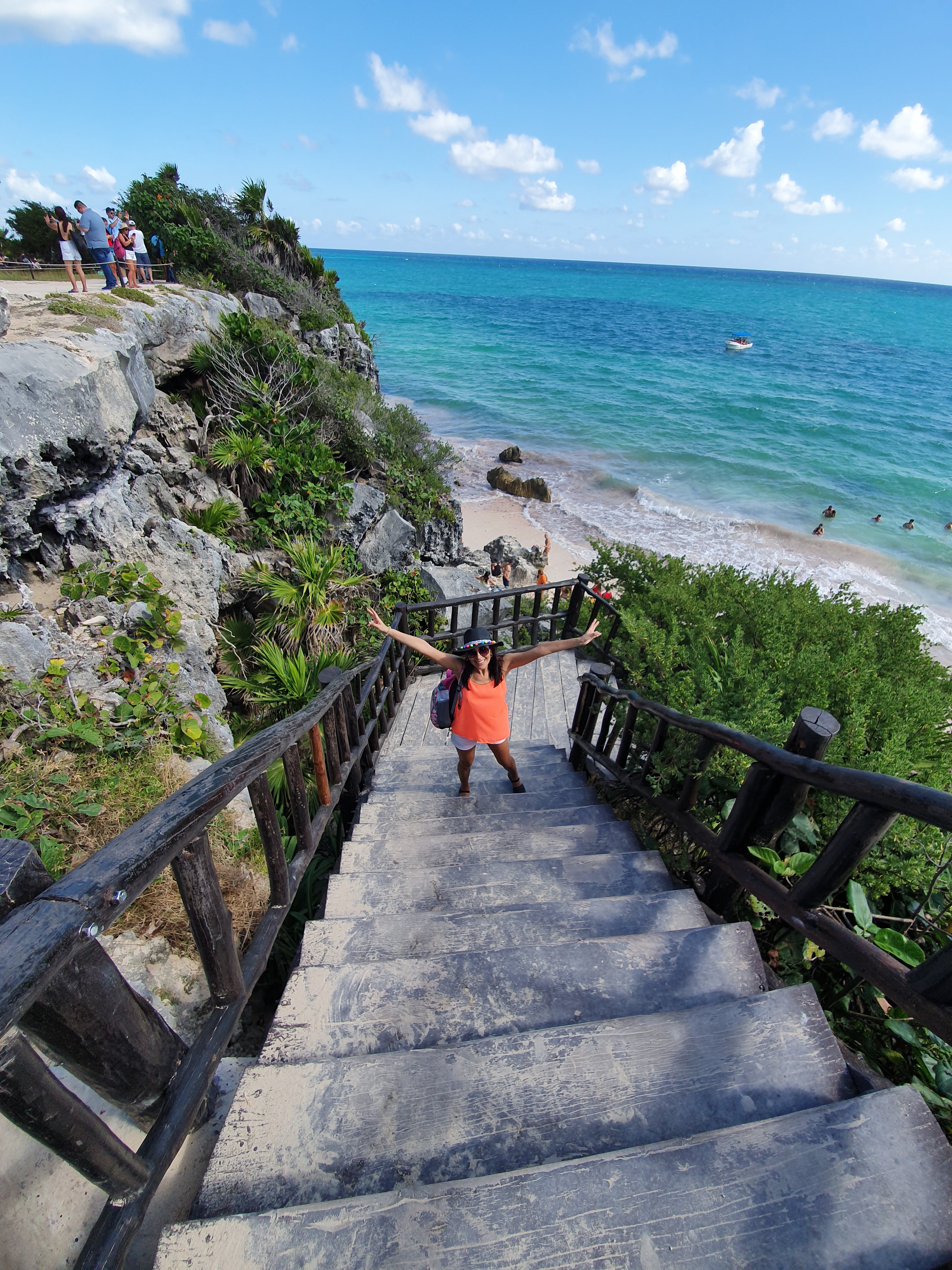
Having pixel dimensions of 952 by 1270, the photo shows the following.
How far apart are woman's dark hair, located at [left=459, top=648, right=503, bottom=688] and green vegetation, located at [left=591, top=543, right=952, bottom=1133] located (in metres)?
1.01

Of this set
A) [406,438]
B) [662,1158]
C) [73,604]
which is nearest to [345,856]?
[662,1158]

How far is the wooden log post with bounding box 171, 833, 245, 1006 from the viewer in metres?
1.35

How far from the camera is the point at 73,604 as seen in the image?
4453 millimetres

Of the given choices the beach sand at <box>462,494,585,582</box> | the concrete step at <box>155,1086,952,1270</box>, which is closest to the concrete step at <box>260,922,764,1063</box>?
the concrete step at <box>155,1086,952,1270</box>

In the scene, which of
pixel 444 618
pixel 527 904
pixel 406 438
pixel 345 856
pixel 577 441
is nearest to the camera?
pixel 527 904

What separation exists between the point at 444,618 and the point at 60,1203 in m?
6.14

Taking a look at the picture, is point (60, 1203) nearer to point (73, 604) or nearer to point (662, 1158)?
point (662, 1158)

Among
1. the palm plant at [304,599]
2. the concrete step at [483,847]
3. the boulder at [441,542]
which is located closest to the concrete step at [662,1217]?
the concrete step at [483,847]

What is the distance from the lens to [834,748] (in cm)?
287

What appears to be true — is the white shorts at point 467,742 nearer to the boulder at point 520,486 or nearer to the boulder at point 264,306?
the boulder at point 264,306

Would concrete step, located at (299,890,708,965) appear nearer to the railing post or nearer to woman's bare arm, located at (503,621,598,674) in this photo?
woman's bare arm, located at (503,621,598,674)

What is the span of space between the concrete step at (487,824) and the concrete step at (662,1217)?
201 centimetres

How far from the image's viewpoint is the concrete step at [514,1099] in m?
1.32

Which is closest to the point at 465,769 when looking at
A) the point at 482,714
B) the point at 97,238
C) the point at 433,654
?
the point at 482,714
